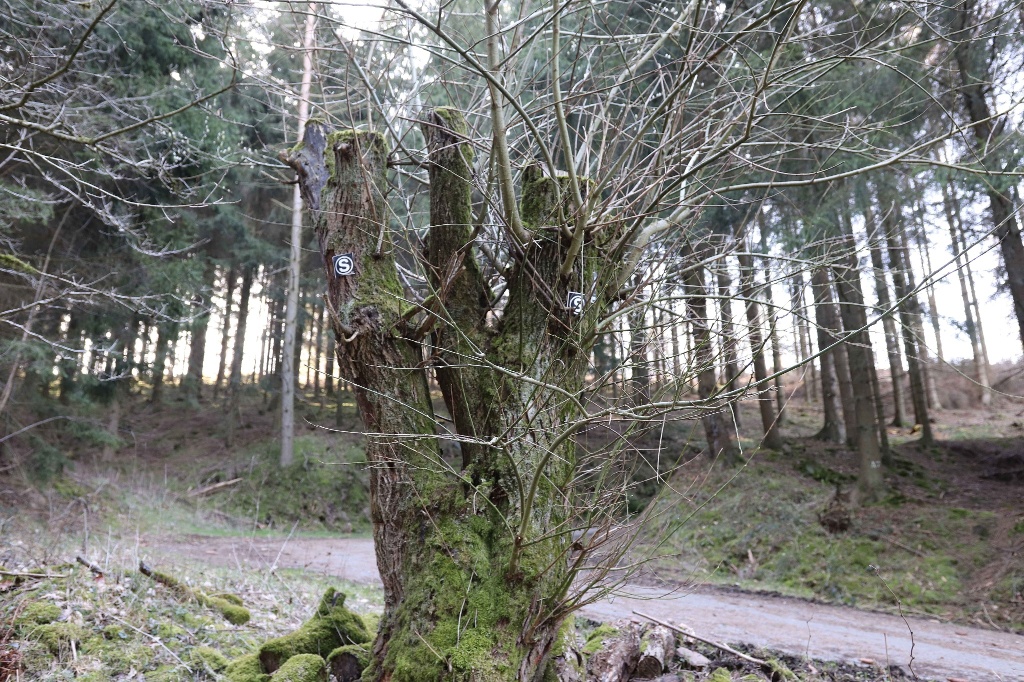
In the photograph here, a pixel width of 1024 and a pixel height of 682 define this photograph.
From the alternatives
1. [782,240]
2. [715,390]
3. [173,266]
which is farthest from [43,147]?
[782,240]

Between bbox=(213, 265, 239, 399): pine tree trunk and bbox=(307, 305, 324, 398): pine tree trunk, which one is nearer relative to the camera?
bbox=(307, 305, 324, 398): pine tree trunk

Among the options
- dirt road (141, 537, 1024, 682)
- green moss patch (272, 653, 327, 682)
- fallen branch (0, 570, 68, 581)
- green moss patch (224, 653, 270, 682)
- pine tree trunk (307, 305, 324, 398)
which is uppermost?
pine tree trunk (307, 305, 324, 398)

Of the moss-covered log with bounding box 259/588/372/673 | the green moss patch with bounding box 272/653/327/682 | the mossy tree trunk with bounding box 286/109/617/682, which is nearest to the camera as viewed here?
the mossy tree trunk with bounding box 286/109/617/682

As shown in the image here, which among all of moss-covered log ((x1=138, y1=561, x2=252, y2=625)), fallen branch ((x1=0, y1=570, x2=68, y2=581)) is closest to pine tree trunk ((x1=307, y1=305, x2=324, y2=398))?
moss-covered log ((x1=138, y1=561, x2=252, y2=625))

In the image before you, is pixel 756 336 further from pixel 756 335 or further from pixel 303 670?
pixel 303 670

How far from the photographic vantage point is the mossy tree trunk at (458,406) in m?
3.29

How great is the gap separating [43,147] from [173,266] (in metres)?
4.33

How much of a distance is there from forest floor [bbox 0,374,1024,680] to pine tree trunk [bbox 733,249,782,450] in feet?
1.34

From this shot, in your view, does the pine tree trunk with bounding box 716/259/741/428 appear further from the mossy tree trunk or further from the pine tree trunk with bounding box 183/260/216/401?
the pine tree trunk with bounding box 183/260/216/401

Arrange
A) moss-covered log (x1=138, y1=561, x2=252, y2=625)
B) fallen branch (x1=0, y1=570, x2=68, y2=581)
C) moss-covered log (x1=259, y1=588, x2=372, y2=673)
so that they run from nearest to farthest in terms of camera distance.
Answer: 1. moss-covered log (x1=259, y1=588, x2=372, y2=673)
2. fallen branch (x1=0, y1=570, x2=68, y2=581)
3. moss-covered log (x1=138, y1=561, x2=252, y2=625)

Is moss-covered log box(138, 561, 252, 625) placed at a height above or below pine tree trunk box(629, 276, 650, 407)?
below

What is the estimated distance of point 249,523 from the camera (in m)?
14.3

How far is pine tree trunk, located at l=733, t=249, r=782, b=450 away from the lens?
109 inches

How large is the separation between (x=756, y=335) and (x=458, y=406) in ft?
5.98
